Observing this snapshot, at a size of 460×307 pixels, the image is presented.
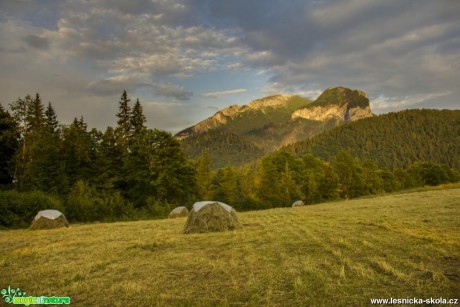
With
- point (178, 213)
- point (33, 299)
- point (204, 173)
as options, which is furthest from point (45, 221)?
point (204, 173)

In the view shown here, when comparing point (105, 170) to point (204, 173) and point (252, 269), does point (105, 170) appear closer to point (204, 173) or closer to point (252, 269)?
point (204, 173)

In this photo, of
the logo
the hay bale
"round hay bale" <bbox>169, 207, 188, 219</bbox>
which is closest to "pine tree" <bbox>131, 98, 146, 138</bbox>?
"round hay bale" <bbox>169, 207, 188, 219</bbox>

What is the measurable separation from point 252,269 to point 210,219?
30.8 feet

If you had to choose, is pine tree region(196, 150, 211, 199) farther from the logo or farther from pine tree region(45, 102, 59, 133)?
the logo

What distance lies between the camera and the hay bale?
17.6 m

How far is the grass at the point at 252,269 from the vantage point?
6.59 meters

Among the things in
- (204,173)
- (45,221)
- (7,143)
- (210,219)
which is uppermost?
(7,143)

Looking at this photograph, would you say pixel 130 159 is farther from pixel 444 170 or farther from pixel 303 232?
pixel 444 170

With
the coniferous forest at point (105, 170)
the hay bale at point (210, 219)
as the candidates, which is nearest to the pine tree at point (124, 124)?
the coniferous forest at point (105, 170)

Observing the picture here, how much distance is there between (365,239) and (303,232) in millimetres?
3328

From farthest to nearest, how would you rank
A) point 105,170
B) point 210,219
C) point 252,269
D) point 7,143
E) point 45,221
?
1. point 105,170
2. point 7,143
3. point 45,221
4. point 210,219
5. point 252,269

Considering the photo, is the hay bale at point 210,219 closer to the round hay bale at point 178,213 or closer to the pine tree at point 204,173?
the round hay bale at point 178,213

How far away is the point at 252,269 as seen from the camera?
8.66 meters

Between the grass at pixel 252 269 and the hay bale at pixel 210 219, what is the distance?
341 centimetres
